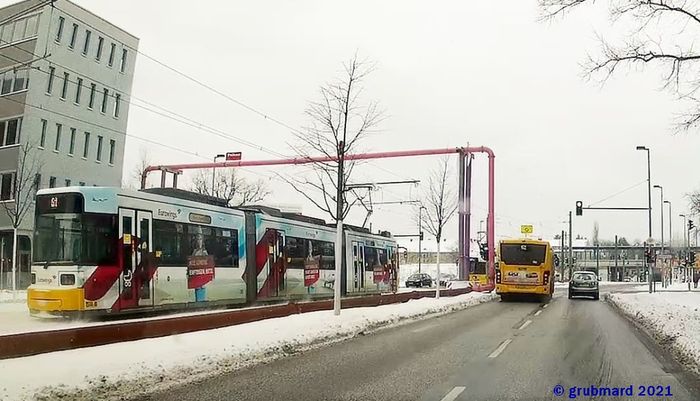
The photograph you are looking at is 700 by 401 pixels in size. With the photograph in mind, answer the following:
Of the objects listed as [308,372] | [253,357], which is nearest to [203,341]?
[253,357]

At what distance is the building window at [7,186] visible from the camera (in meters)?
24.2

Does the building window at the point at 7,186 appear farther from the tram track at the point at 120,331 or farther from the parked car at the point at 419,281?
the parked car at the point at 419,281

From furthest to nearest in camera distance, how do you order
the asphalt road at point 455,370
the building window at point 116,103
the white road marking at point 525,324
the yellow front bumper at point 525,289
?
the yellow front bumper at point 525,289
the building window at point 116,103
the white road marking at point 525,324
the asphalt road at point 455,370

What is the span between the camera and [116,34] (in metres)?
20.9

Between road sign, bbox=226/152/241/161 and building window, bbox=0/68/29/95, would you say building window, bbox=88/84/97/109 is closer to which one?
building window, bbox=0/68/29/95

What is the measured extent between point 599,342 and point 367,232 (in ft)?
64.1

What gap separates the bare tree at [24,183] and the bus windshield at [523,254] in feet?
67.7

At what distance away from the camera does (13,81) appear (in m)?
21.1

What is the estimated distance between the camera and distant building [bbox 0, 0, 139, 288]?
2027 centimetres

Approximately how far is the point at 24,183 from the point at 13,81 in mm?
4576

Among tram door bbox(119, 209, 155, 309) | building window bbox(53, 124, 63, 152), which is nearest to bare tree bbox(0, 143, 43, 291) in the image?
building window bbox(53, 124, 63, 152)

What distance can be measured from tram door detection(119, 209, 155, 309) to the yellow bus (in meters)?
19.4

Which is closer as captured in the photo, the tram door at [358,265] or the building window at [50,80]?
the building window at [50,80]

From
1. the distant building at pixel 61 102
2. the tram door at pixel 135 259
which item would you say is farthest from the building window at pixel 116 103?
the tram door at pixel 135 259
